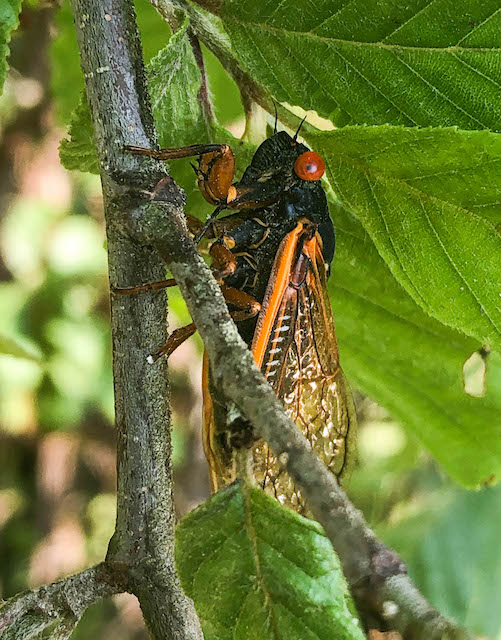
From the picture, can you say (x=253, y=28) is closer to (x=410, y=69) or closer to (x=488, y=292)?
(x=410, y=69)

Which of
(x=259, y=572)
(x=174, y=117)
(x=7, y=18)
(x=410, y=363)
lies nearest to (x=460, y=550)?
(x=410, y=363)

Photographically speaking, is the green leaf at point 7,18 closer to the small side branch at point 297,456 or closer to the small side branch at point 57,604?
the small side branch at point 297,456

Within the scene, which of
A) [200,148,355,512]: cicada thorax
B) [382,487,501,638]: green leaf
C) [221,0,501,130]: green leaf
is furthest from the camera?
[382,487,501,638]: green leaf

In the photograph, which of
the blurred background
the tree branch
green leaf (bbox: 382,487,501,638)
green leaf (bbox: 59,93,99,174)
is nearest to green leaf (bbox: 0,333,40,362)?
green leaf (bbox: 59,93,99,174)

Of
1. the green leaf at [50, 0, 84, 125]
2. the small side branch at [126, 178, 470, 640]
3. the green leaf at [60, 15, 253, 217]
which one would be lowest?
the small side branch at [126, 178, 470, 640]

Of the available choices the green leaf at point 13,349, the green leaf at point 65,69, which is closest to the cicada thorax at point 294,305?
the green leaf at point 13,349

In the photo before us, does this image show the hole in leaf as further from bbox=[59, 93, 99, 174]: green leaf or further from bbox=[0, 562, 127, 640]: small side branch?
bbox=[0, 562, 127, 640]: small side branch

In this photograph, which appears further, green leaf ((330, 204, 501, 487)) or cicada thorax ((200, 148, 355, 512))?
green leaf ((330, 204, 501, 487))

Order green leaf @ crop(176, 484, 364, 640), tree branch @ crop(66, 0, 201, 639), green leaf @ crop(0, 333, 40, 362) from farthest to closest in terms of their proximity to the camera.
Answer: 1. green leaf @ crop(0, 333, 40, 362)
2. tree branch @ crop(66, 0, 201, 639)
3. green leaf @ crop(176, 484, 364, 640)

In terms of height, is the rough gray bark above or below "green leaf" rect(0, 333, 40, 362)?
below
